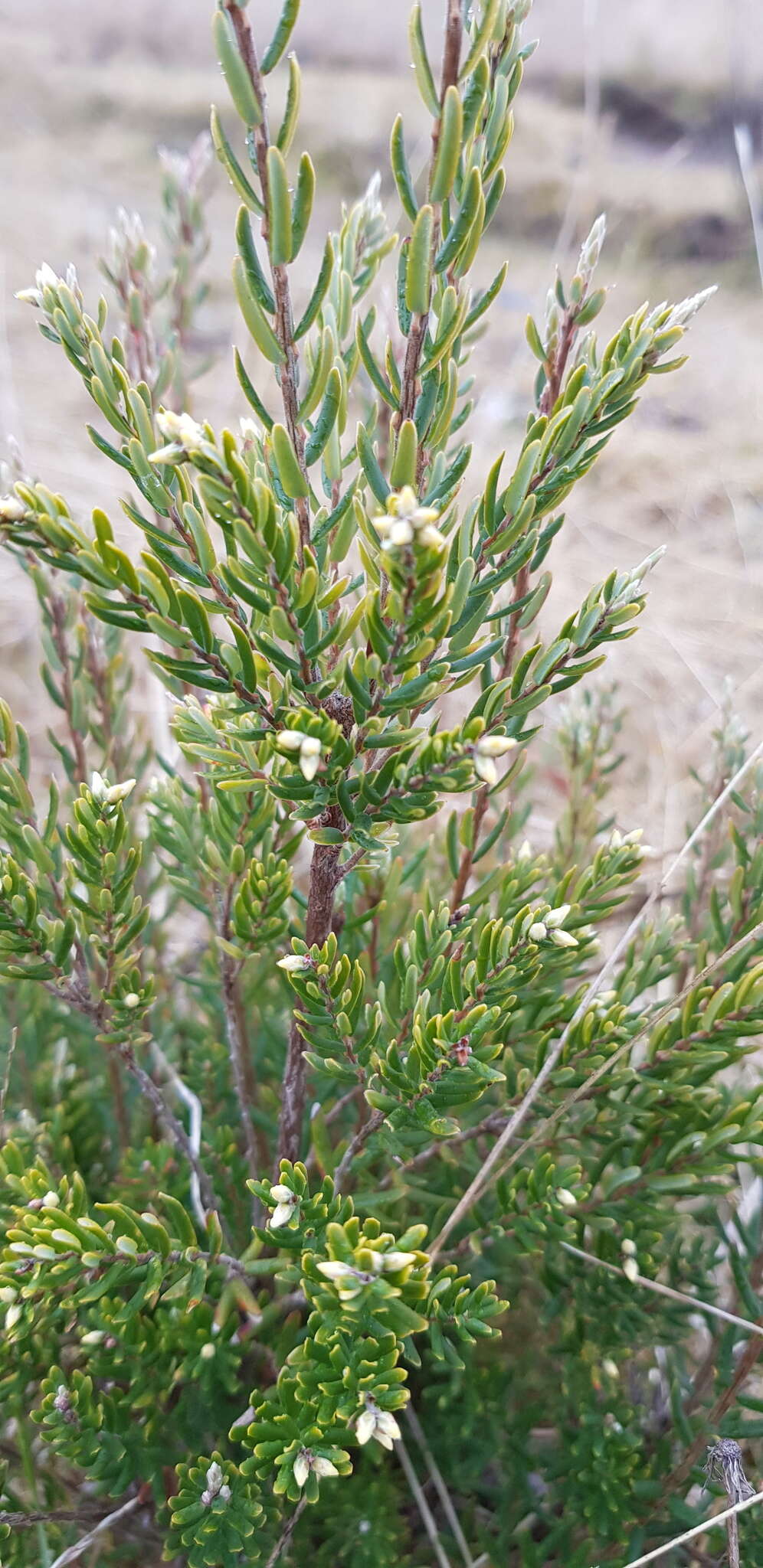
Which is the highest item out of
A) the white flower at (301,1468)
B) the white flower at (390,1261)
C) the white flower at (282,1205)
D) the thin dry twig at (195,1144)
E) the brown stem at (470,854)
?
the brown stem at (470,854)

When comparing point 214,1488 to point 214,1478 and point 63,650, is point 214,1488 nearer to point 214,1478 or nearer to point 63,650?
point 214,1478

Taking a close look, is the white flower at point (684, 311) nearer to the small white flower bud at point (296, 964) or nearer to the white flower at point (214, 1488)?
the small white flower bud at point (296, 964)

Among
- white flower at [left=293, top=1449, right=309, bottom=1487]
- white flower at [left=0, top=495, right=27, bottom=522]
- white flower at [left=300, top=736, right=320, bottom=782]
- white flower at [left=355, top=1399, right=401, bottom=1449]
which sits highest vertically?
white flower at [left=0, top=495, right=27, bottom=522]

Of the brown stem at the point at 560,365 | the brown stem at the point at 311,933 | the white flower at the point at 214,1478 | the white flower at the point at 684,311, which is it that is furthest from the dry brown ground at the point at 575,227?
the white flower at the point at 214,1478

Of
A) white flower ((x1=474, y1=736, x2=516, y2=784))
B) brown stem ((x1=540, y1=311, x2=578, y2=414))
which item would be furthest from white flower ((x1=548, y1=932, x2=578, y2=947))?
brown stem ((x1=540, y1=311, x2=578, y2=414))

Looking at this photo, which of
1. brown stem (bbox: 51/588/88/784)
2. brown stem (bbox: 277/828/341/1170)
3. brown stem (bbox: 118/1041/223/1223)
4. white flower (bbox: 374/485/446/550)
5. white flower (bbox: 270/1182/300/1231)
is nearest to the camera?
white flower (bbox: 374/485/446/550)

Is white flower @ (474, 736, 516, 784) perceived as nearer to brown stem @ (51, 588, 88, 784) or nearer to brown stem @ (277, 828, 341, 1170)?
brown stem @ (277, 828, 341, 1170)

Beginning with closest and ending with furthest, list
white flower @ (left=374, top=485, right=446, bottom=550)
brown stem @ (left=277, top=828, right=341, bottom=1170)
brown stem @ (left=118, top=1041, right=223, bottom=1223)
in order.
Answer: white flower @ (left=374, top=485, right=446, bottom=550), brown stem @ (left=277, top=828, right=341, bottom=1170), brown stem @ (left=118, top=1041, right=223, bottom=1223)

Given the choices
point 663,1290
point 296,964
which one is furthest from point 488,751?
point 663,1290
